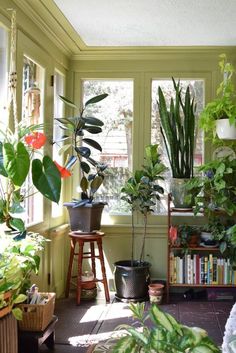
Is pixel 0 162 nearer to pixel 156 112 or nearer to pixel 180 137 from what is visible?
pixel 180 137

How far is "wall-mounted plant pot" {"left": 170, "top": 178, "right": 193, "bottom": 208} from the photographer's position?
4.07 meters

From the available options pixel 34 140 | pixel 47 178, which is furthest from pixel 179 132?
pixel 47 178

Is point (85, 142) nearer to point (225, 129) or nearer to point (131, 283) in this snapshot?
point (225, 129)

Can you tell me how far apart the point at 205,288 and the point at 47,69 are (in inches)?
103

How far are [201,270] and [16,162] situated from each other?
8.30 feet

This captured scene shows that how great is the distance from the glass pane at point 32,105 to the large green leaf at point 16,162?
1.18 m

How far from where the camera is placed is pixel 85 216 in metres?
3.91

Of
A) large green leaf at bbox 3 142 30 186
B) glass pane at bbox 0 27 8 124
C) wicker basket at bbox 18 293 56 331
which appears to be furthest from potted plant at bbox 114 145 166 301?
large green leaf at bbox 3 142 30 186

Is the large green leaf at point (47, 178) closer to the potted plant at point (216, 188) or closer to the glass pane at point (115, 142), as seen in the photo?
the potted plant at point (216, 188)

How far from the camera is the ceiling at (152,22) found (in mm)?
3260

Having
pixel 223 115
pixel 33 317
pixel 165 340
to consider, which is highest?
pixel 223 115

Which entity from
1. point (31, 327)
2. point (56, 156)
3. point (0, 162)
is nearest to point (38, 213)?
point (56, 156)

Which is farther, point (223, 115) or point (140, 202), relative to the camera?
point (140, 202)

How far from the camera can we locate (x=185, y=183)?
407 centimetres
